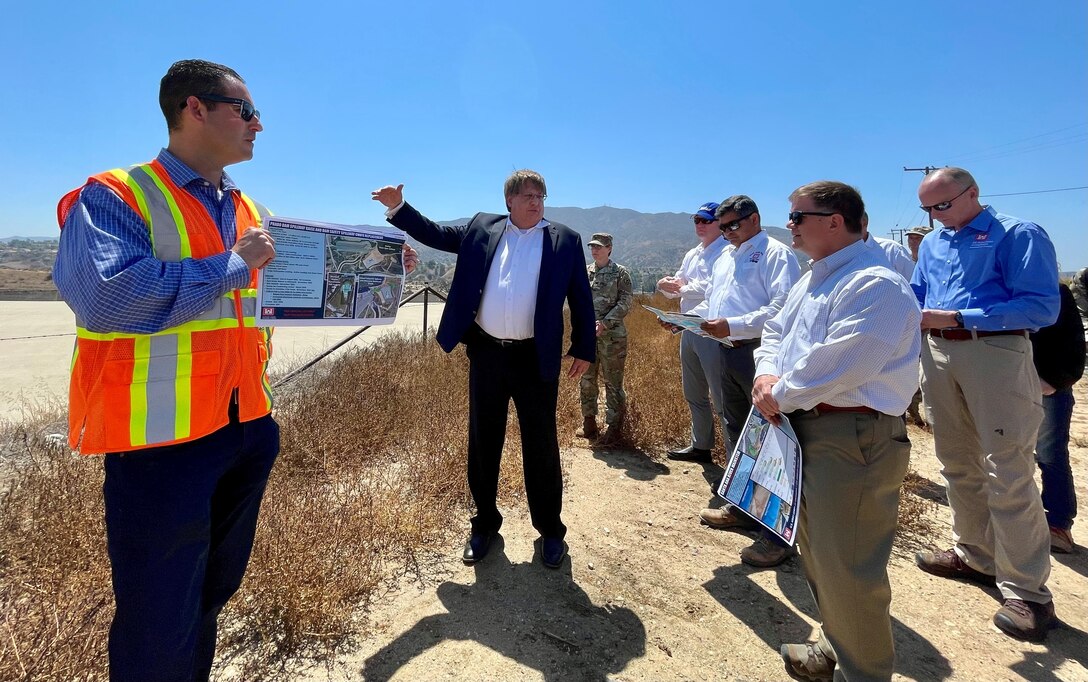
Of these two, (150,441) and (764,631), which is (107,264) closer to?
(150,441)

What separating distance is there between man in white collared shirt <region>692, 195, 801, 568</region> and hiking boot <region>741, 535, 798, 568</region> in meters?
0.41

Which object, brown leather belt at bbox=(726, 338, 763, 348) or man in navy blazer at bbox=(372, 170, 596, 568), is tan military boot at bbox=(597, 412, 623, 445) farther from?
man in navy blazer at bbox=(372, 170, 596, 568)

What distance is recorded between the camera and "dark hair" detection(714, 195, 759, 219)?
370 cm

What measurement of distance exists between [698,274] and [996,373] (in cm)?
245

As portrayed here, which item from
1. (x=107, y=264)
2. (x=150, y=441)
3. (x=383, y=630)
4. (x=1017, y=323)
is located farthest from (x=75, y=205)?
(x=1017, y=323)

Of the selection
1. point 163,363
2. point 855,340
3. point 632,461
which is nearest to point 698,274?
point 632,461

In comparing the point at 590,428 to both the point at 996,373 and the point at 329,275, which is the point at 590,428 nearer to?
the point at 996,373

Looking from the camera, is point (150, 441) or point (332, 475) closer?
point (150, 441)

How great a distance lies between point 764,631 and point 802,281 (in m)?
1.81

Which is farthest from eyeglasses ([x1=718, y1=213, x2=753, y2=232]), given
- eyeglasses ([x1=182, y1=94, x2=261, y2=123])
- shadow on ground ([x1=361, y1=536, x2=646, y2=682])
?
eyeglasses ([x1=182, y1=94, x2=261, y2=123])

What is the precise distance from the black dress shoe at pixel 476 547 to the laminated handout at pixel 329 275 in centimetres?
158

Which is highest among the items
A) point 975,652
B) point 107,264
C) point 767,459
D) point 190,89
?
point 190,89

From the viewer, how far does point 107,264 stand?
1326 mm

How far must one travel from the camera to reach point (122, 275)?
1.32m
